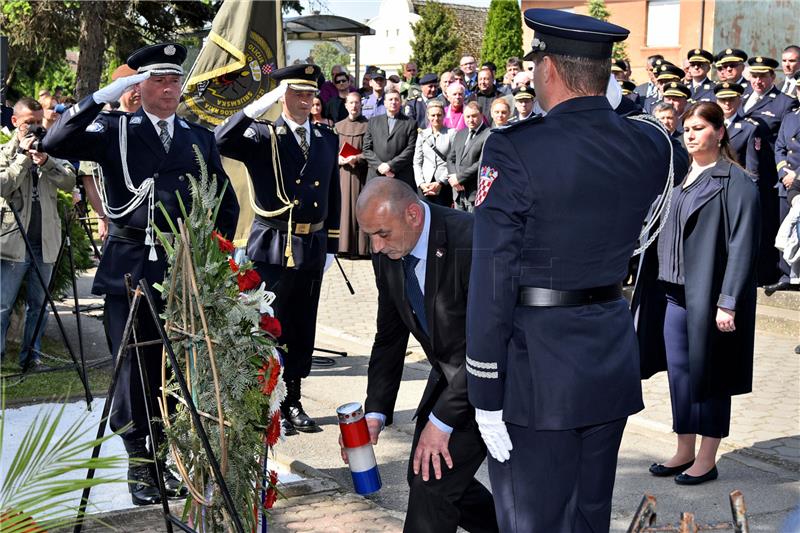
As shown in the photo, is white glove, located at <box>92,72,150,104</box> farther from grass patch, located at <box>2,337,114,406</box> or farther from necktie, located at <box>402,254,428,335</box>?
grass patch, located at <box>2,337,114,406</box>

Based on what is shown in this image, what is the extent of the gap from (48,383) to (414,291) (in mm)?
4723

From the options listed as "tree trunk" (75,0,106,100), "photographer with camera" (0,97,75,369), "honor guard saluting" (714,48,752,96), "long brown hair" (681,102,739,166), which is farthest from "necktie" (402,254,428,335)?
"tree trunk" (75,0,106,100)

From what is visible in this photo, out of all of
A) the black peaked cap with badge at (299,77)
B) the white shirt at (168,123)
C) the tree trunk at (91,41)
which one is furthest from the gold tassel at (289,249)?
the tree trunk at (91,41)

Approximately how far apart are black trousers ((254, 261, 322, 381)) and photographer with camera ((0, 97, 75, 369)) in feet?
7.02

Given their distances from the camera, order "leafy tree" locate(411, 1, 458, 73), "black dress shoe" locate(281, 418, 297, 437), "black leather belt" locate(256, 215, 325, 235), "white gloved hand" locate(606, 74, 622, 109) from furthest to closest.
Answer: "leafy tree" locate(411, 1, 458, 73) < "black leather belt" locate(256, 215, 325, 235) < "black dress shoe" locate(281, 418, 297, 437) < "white gloved hand" locate(606, 74, 622, 109)

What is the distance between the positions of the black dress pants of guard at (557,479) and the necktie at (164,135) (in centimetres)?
303

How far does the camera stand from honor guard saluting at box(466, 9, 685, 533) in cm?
324

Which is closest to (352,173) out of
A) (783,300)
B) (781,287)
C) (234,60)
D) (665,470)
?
(234,60)

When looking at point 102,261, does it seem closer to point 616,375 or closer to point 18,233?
point 18,233

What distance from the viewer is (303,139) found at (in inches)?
272

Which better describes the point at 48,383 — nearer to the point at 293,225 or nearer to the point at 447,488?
the point at 293,225

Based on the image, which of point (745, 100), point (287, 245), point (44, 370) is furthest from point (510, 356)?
point (745, 100)

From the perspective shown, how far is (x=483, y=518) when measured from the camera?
4.16 meters

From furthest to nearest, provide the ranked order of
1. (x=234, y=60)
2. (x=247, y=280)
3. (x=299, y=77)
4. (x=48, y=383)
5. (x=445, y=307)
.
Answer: (x=234, y=60) → (x=48, y=383) → (x=299, y=77) → (x=247, y=280) → (x=445, y=307)
